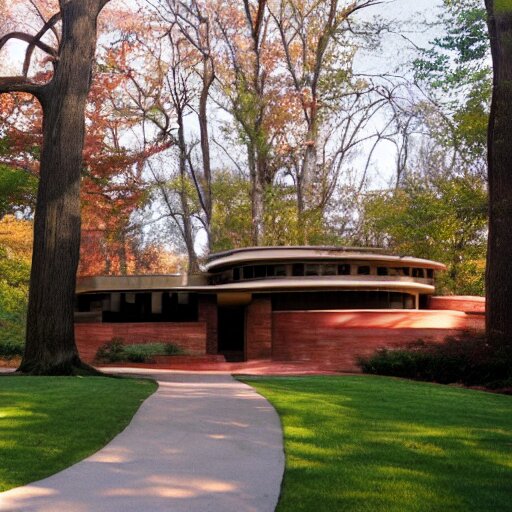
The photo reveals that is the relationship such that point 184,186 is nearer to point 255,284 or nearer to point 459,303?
point 255,284

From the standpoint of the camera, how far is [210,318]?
27875 mm

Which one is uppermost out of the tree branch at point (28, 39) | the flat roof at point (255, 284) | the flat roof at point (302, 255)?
the tree branch at point (28, 39)

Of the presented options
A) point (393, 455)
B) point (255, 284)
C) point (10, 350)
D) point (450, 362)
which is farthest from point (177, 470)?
point (10, 350)

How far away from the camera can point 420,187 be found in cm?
3581

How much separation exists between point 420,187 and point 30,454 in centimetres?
3102

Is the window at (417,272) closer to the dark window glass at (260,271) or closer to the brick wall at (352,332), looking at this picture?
the brick wall at (352,332)

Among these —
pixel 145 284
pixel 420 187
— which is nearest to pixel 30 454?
pixel 145 284

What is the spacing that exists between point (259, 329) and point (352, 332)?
3.75 m

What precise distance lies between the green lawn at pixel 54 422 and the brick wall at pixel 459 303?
19.4 meters

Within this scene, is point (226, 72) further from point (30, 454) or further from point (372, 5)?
point (30, 454)

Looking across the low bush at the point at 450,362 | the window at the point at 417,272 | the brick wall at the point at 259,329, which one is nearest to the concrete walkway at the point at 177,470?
the low bush at the point at 450,362

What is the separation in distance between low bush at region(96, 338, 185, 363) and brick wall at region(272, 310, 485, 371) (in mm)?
4140

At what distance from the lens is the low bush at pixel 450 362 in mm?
19234

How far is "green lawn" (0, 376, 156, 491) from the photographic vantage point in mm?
6809
